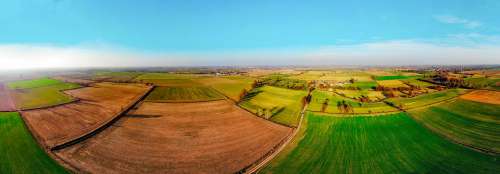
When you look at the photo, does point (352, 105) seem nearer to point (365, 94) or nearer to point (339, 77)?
point (365, 94)

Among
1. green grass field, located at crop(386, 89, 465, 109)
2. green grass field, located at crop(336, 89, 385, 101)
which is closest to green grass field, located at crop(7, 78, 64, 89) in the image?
green grass field, located at crop(336, 89, 385, 101)

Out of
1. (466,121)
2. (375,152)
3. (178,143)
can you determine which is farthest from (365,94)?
(178,143)

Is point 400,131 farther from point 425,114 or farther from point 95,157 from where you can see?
A: point 95,157

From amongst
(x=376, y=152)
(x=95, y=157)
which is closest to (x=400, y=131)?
(x=376, y=152)

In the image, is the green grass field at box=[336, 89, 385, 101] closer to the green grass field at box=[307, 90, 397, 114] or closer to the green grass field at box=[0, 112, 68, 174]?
the green grass field at box=[307, 90, 397, 114]

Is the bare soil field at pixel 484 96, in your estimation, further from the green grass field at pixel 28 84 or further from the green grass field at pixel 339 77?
the green grass field at pixel 28 84
